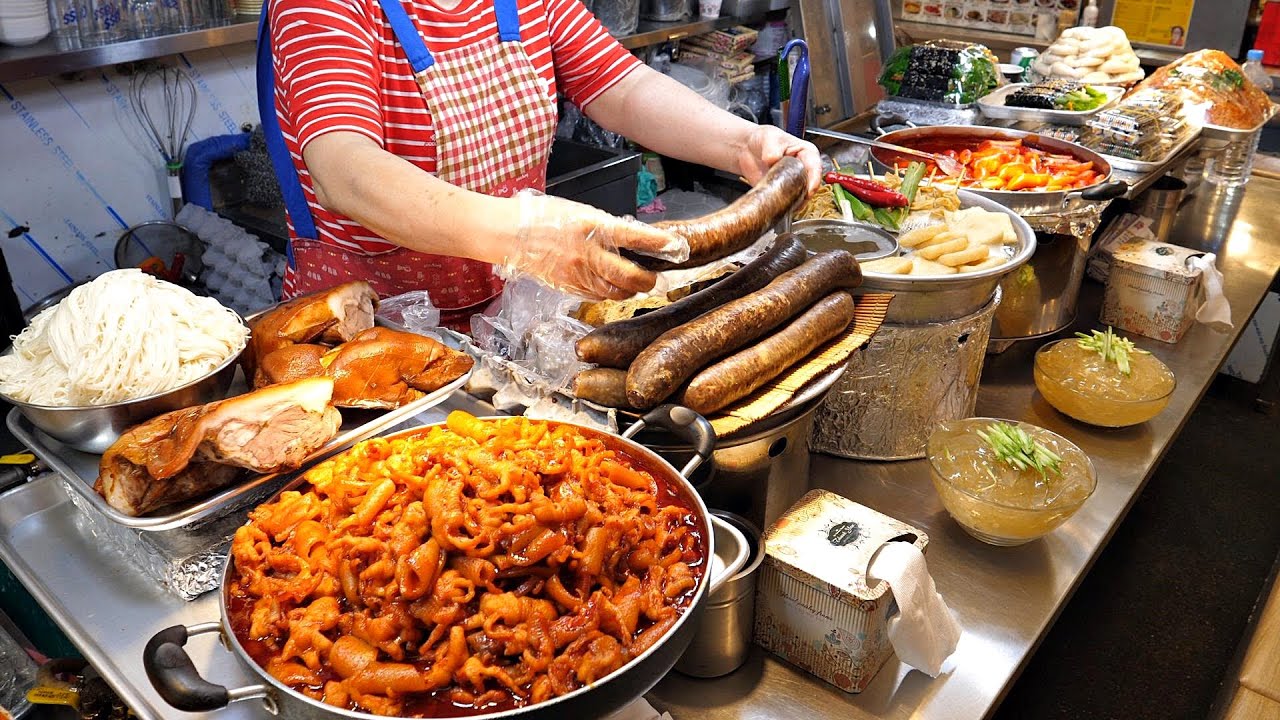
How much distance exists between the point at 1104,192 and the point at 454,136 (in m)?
1.88

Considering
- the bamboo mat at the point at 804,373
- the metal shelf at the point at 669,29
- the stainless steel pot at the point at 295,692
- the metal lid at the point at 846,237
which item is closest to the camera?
the stainless steel pot at the point at 295,692

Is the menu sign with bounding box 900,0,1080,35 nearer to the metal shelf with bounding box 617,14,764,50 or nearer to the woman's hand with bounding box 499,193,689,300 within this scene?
the metal shelf with bounding box 617,14,764,50

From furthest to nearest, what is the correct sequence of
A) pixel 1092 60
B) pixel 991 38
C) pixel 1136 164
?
1. pixel 991 38
2. pixel 1092 60
3. pixel 1136 164

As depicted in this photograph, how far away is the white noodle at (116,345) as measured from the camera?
1.57 m

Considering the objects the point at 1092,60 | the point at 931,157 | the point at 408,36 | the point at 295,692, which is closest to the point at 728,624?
the point at 295,692

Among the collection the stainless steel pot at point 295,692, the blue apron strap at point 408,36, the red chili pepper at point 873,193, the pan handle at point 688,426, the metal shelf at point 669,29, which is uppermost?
the blue apron strap at point 408,36

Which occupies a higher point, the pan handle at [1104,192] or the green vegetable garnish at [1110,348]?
the pan handle at [1104,192]

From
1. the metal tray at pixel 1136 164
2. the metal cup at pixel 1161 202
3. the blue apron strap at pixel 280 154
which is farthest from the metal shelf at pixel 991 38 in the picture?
the blue apron strap at pixel 280 154

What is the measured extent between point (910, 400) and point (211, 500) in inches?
57.4

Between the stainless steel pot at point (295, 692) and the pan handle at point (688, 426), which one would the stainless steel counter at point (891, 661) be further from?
the pan handle at point (688, 426)

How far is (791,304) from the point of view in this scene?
181cm

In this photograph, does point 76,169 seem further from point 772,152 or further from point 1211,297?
point 1211,297

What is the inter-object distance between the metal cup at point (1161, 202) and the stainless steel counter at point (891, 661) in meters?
1.39

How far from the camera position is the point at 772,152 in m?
2.36
